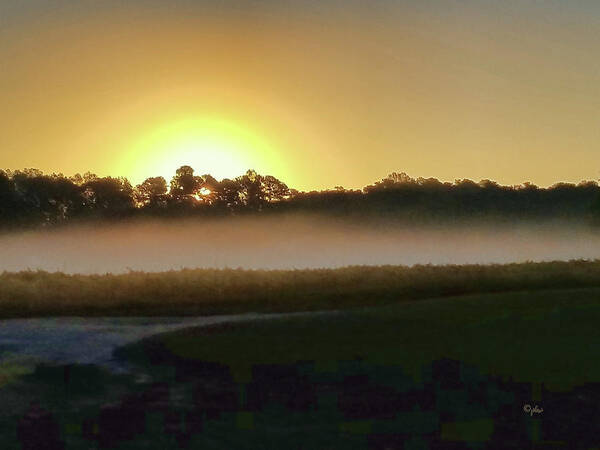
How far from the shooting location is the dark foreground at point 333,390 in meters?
19.4

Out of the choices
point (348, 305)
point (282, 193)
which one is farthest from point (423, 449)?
point (282, 193)

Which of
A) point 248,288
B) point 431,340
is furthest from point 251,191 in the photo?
point 431,340

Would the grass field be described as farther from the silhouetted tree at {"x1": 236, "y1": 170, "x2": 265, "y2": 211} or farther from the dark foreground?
the silhouetted tree at {"x1": 236, "y1": 170, "x2": 265, "y2": 211}

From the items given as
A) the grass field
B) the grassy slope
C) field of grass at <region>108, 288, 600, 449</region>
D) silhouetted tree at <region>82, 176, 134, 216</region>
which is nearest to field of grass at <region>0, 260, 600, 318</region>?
the grass field

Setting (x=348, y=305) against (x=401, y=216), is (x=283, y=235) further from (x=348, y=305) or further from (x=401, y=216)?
(x=348, y=305)

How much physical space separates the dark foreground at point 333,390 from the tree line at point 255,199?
7330cm

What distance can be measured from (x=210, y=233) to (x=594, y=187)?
6547 centimetres

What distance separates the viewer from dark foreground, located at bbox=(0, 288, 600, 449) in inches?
765

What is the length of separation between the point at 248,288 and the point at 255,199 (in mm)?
69070

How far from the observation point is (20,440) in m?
19.2

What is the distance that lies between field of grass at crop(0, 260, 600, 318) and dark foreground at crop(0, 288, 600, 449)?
12.5m

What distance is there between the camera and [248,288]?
55.3 m
